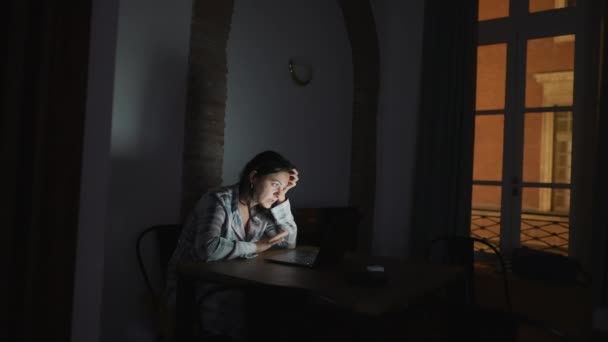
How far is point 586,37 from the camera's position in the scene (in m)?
3.52

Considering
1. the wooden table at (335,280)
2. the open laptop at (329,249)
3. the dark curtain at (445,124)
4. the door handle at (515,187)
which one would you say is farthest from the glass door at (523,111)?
the open laptop at (329,249)

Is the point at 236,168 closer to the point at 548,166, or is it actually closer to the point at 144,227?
the point at 144,227

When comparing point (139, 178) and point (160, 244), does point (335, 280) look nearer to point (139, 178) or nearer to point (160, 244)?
point (160, 244)

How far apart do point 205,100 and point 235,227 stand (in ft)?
2.94

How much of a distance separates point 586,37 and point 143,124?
339 centimetres

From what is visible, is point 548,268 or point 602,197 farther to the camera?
point 548,268

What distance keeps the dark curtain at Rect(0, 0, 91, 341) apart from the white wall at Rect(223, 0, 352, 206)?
2.30 meters

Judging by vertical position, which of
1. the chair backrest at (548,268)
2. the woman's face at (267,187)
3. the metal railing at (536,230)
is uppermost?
the woman's face at (267,187)

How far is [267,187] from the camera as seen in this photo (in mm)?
2271

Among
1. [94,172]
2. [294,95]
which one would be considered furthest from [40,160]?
[294,95]

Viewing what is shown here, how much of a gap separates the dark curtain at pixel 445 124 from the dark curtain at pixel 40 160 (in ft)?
11.7

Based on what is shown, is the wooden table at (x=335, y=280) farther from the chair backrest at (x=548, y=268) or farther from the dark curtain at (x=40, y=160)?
the chair backrest at (x=548, y=268)

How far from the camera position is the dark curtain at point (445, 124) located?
12.4 feet

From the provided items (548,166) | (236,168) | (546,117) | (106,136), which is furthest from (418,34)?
(106,136)
